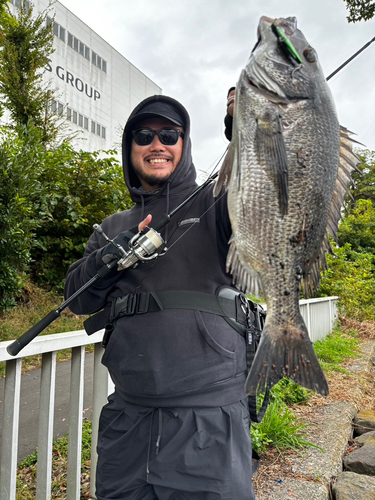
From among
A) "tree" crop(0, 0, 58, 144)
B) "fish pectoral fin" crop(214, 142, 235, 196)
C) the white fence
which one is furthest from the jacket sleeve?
"tree" crop(0, 0, 58, 144)

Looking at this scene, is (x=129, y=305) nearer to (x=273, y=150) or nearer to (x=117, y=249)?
(x=117, y=249)

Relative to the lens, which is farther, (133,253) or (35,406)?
(35,406)

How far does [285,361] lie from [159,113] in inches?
62.1

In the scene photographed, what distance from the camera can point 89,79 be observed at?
2680 cm

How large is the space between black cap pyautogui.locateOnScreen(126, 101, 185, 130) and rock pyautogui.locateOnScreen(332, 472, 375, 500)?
2.95 metres

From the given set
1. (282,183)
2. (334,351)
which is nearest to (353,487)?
(282,183)

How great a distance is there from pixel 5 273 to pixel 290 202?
21.9ft

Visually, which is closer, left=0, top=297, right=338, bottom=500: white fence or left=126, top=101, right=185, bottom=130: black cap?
left=0, top=297, right=338, bottom=500: white fence

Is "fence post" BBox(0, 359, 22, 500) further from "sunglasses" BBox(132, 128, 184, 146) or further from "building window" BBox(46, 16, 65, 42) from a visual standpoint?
"building window" BBox(46, 16, 65, 42)

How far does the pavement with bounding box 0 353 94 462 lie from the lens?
4.06 m

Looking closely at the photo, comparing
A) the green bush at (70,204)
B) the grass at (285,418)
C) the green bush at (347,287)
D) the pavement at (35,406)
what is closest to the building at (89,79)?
the green bush at (70,204)

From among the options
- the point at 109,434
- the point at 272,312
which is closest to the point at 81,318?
the point at 109,434

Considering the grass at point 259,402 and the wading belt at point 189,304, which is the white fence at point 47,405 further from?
the grass at point 259,402

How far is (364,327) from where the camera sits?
1142cm
